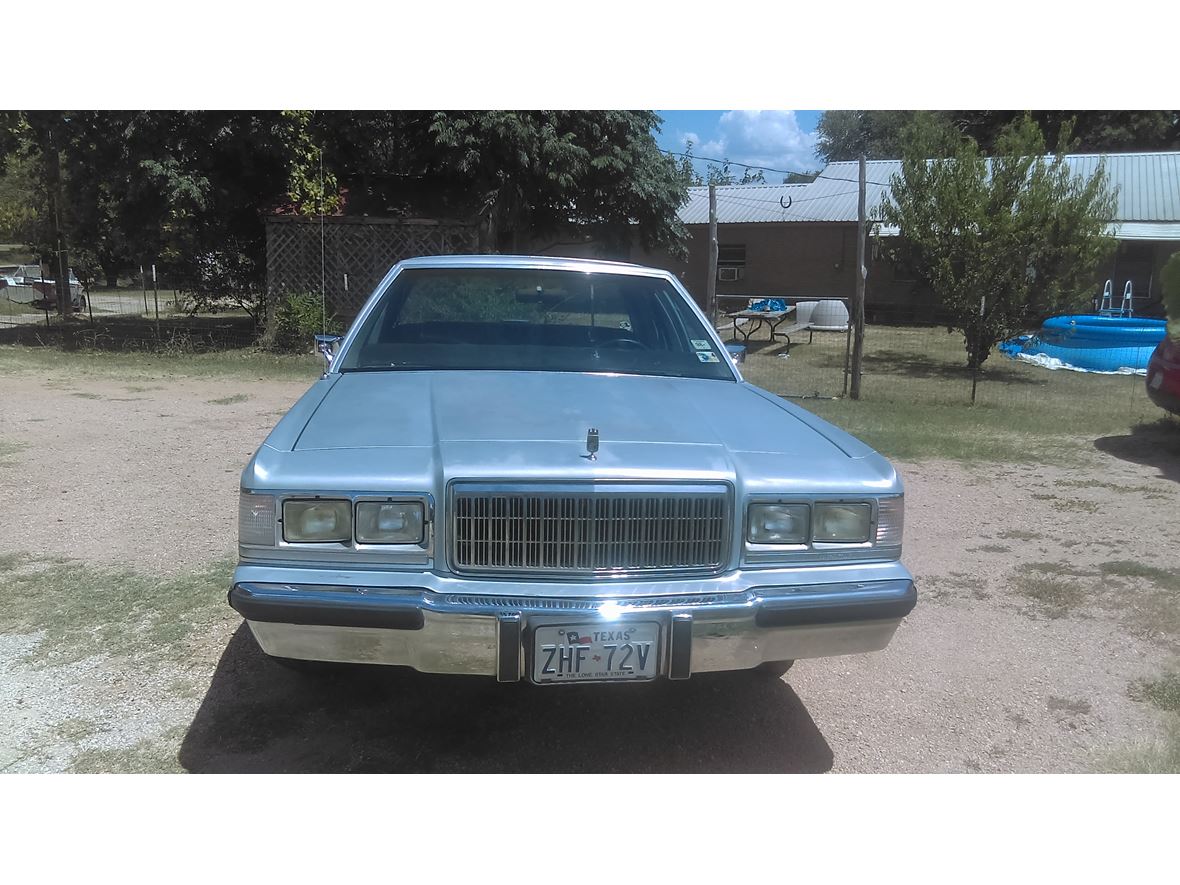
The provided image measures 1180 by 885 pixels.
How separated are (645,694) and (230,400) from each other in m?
8.28

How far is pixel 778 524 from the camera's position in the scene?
9.24 feet

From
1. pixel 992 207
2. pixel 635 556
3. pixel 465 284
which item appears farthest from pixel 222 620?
pixel 992 207

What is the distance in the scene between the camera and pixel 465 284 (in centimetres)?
443

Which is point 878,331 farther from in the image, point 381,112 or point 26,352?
point 26,352

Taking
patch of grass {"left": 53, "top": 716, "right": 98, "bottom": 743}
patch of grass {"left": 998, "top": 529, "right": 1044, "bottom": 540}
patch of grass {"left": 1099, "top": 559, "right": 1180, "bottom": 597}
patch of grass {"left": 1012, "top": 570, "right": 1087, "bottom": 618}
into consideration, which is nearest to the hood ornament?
patch of grass {"left": 53, "top": 716, "right": 98, "bottom": 743}

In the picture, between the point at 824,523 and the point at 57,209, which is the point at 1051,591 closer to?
the point at 824,523

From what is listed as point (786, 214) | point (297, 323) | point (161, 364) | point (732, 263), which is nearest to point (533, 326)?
point (161, 364)

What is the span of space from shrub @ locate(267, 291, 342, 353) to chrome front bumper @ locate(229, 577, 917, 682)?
1226cm

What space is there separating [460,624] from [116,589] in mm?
2658

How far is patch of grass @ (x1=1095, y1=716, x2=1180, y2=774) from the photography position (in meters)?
3.05

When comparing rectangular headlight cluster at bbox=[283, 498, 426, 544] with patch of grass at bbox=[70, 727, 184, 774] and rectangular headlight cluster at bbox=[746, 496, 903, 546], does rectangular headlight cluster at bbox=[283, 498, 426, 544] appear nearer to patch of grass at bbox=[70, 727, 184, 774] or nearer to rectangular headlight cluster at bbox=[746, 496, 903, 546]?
patch of grass at bbox=[70, 727, 184, 774]

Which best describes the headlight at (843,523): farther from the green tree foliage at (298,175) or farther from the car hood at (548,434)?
the green tree foliage at (298,175)

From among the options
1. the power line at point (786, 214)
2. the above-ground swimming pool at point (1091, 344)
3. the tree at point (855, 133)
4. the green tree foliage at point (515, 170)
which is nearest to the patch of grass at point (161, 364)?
the green tree foliage at point (515, 170)

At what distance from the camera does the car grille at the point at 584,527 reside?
266 centimetres
